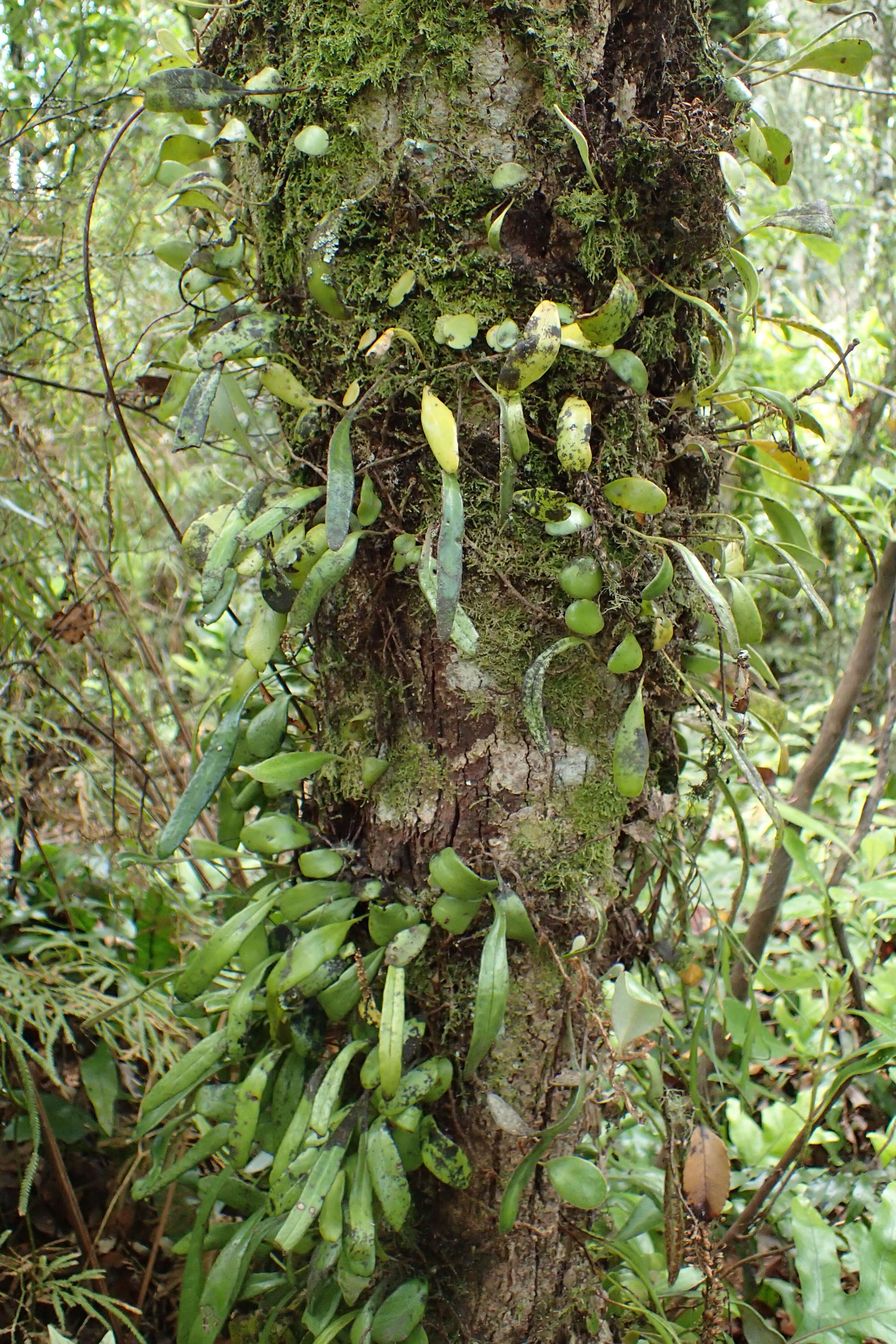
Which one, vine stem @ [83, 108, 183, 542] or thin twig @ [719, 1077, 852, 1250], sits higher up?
vine stem @ [83, 108, 183, 542]

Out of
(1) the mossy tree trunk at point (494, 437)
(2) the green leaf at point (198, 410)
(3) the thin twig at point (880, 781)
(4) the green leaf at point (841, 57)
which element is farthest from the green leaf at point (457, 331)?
(3) the thin twig at point (880, 781)

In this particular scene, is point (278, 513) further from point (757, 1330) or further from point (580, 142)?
point (757, 1330)

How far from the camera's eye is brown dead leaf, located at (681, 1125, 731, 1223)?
3.60ft

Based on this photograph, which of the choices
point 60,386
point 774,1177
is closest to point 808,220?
point 60,386

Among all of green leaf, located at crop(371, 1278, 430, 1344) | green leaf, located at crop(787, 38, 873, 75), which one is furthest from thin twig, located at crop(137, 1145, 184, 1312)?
green leaf, located at crop(787, 38, 873, 75)

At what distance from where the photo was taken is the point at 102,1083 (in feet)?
4.81

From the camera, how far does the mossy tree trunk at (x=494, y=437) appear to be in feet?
3.18

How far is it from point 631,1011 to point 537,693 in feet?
1.18

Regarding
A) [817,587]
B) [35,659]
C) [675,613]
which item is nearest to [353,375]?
[675,613]

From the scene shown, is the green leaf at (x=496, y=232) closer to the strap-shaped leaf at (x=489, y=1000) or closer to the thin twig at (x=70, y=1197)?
the strap-shaped leaf at (x=489, y=1000)

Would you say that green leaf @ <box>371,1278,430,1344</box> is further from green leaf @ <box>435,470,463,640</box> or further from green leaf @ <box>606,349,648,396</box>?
green leaf @ <box>606,349,648,396</box>

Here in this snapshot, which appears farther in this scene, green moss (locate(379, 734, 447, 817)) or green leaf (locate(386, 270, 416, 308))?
green moss (locate(379, 734, 447, 817))

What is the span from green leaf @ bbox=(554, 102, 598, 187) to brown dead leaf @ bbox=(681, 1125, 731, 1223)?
1.13 metres

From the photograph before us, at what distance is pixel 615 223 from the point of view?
38.4 inches
